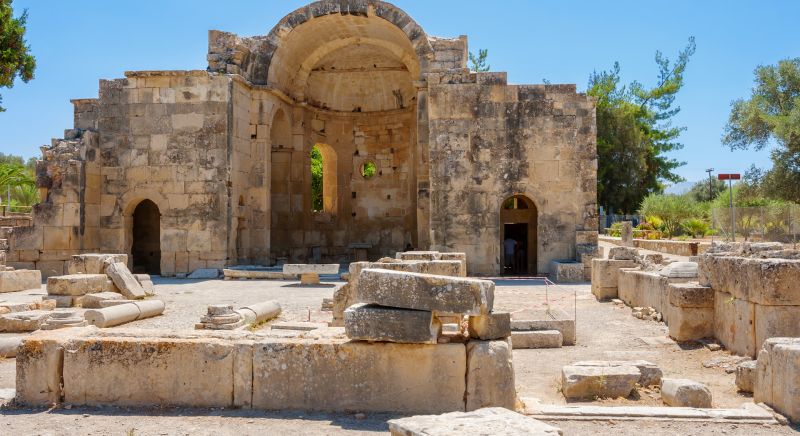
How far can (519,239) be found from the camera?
792 inches

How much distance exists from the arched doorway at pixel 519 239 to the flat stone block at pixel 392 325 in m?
13.5

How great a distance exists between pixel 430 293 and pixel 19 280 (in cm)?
1276

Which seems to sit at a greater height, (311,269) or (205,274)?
(311,269)

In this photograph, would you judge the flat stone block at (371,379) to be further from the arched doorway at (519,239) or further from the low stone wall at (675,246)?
the low stone wall at (675,246)

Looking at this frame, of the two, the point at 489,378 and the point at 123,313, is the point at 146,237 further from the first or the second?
the point at 489,378

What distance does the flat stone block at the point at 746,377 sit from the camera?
607 centimetres

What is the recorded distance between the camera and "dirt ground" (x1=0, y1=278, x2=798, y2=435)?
16.2 ft

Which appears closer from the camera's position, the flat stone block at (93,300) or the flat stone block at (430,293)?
the flat stone block at (430,293)

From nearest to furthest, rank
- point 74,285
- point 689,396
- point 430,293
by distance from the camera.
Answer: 1. point 430,293
2. point 689,396
3. point 74,285

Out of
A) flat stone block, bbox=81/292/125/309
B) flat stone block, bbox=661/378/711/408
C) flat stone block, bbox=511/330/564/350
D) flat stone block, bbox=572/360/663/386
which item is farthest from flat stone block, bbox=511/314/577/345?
flat stone block, bbox=81/292/125/309

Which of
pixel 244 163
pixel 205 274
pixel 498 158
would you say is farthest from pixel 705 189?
pixel 205 274

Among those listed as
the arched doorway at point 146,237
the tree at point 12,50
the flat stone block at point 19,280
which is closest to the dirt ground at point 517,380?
the flat stone block at point 19,280

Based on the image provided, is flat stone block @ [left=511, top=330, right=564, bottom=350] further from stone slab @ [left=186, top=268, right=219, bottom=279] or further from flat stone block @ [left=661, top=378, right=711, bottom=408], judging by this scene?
stone slab @ [left=186, top=268, right=219, bottom=279]

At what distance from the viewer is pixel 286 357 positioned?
5441 mm
